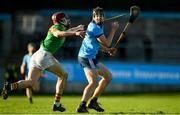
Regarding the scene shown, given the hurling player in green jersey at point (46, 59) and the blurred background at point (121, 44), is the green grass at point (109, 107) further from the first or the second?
the blurred background at point (121, 44)

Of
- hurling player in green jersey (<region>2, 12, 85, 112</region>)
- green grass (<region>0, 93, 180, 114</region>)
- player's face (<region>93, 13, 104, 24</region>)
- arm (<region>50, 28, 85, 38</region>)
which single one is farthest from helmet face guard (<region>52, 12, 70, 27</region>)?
green grass (<region>0, 93, 180, 114</region>)

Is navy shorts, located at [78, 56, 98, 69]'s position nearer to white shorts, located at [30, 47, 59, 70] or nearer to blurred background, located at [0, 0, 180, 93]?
white shorts, located at [30, 47, 59, 70]

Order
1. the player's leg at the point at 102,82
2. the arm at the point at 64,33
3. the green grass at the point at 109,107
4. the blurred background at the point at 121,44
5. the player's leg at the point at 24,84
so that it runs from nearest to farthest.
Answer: the arm at the point at 64,33, the player's leg at the point at 24,84, the player's leg at the point at 102,82, the green grass at the point at 109,107, the blurred background at the point at 121,44

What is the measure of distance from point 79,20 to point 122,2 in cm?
403

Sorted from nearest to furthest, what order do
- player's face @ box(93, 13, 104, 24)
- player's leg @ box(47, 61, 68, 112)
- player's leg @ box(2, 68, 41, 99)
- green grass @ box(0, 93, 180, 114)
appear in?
player's face @ box(93, 13, 104, 24)
player's leg @ box(2, 68, 41, 99)
player's leg @ box(47, 61, 68, 112)
green grass @ box(0, 93, 180, 114)

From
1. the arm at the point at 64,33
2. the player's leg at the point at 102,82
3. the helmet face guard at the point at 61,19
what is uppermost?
the helmet face guard at the point at 61,19

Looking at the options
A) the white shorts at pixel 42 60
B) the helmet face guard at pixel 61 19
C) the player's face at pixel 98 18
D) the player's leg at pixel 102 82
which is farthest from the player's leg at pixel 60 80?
the player's face at pixel 98 18

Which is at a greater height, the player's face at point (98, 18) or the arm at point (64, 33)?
the player's face at point (98, 18)

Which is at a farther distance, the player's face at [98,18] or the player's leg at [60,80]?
the player's leg at [60,80]

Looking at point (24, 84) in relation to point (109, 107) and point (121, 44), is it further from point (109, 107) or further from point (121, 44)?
point (121, 44)

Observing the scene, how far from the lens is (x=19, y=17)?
42.3 metres

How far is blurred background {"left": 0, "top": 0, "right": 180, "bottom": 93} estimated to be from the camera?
115 ft

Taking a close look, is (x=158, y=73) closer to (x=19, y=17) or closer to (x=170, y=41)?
(x=170, y=41)

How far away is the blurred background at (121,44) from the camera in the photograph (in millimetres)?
35188
